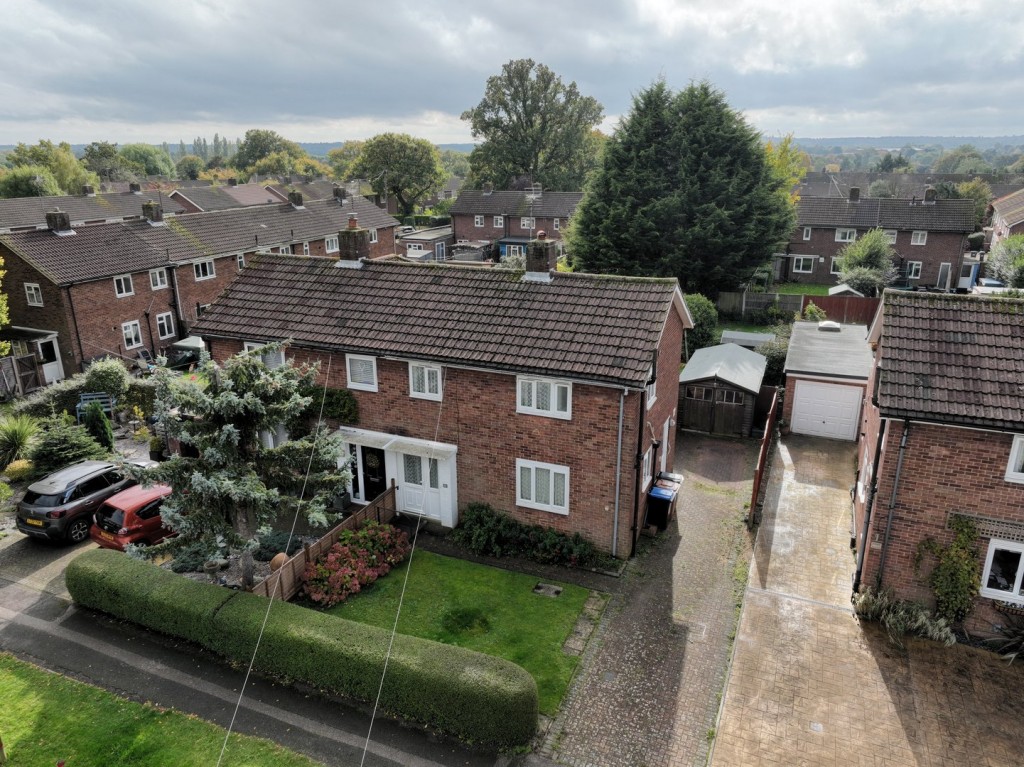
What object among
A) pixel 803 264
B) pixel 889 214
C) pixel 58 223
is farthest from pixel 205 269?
pixel 889 214

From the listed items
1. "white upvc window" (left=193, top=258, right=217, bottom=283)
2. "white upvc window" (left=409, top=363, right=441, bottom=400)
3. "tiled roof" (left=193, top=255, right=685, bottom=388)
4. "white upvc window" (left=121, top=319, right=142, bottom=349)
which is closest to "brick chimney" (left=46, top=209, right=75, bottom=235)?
"white upvc window" (left=121, top=319, right=142, bottom=349)

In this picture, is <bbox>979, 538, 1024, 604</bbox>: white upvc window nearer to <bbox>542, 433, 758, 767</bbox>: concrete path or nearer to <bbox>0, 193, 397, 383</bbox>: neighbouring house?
<bbox>542, 433, 758, 767</bbox>: concrete path

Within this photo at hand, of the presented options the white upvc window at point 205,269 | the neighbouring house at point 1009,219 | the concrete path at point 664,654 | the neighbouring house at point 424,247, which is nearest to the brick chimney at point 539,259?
the concrete path at point 664,654

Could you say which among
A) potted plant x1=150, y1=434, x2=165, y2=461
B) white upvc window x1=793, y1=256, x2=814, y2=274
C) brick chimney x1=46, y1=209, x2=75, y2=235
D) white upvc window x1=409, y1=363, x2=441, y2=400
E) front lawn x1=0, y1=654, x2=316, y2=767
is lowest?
front lawn x1=0, y1=654, x2=316, y2=767

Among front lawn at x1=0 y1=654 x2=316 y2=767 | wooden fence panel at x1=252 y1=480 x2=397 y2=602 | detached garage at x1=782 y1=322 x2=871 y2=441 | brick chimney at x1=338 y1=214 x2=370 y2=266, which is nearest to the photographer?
front lawn at x1=0 y1=654 x2=316 y2=767

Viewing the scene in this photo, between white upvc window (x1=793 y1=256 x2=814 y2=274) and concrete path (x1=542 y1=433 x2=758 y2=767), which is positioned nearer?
concrete path (x1=542 y1=433 x2=758 y2=767)

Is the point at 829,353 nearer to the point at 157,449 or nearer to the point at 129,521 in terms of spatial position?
the point at 129,521

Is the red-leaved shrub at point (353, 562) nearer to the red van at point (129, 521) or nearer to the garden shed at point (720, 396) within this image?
the red van at point (129, 521)
